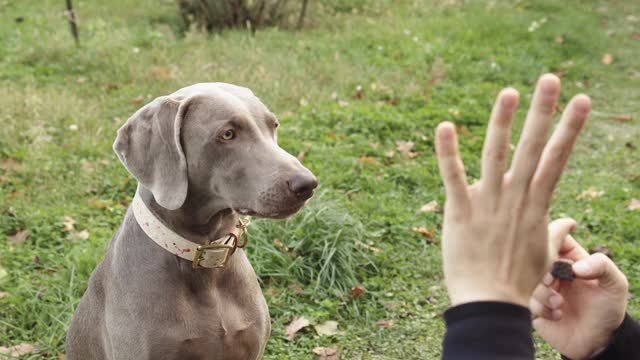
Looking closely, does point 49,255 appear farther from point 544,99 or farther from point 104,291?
point 544,99

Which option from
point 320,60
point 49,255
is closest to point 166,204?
point 49,255

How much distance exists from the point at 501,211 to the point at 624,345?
2.32ft

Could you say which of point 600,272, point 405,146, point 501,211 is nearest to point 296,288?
point 405,146

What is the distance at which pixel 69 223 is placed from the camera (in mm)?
4383

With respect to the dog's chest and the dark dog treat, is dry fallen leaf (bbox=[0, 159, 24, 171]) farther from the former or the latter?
the dark dog treat

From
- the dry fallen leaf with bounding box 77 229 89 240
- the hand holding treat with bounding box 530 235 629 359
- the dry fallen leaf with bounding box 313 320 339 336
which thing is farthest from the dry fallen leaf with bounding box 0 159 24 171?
the hand holding treat with bounding box 530 235 629 359

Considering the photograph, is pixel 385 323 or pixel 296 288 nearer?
pixel 385 323

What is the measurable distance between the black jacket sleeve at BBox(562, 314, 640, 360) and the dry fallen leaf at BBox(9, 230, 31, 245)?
3.56 m

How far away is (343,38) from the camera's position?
823 cm

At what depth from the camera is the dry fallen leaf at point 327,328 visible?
143 inches

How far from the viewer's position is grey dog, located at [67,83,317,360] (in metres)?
2.29

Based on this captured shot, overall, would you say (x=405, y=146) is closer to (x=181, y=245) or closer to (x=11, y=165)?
(x=11, y=165)

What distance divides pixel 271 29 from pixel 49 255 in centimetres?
513

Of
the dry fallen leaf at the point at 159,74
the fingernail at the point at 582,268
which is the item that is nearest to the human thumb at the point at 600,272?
the fingernail at the point at 582,268
